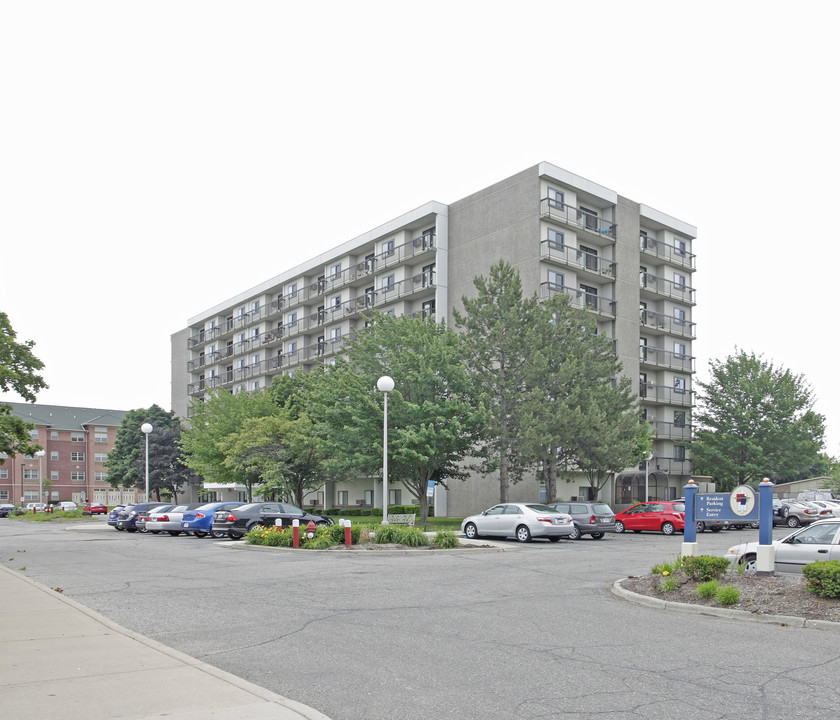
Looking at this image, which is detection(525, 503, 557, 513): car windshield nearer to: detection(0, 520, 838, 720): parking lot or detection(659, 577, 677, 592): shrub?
detection(0, 520, 838, 720): parking lot

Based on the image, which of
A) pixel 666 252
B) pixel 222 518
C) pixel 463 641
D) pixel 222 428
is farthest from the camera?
pixel 666 252

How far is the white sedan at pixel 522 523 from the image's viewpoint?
89.3 feet

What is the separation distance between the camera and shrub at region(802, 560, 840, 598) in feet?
36.4

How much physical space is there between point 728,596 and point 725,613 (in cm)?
34

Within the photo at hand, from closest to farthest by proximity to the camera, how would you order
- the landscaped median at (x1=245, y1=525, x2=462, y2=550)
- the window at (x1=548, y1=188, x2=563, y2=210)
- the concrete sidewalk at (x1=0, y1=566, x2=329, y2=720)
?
the concrete sidewalk at (x1=0, y1=566, x2=329, y2=720) → the landscaped median at (x1=245, y1=525, x2=462, y2=550) → the window at (x1=548, y1=188, x2=563, y2=210)

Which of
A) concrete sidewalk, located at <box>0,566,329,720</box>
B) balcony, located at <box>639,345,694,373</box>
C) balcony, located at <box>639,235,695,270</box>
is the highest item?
balcony, located at <box>639,235,695,270</box>

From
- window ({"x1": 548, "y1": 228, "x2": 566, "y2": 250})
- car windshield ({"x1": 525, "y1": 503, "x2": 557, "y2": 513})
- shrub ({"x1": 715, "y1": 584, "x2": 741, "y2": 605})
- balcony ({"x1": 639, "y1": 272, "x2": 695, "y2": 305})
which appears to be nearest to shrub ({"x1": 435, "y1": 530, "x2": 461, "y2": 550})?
car windshield ({"x1": 525, "y1": 503, "x2": 557, "y2": 513})

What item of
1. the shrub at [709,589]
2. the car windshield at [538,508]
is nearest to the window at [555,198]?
the car windshield at [538,508]

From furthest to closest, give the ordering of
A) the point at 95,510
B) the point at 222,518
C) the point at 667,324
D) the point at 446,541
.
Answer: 1. the point at 95,510
2. the point at 667,324
3. the point at 222,518
4. the point at 446,541

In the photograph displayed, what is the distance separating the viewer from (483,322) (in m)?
40.7

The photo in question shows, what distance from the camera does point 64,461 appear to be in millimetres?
116938

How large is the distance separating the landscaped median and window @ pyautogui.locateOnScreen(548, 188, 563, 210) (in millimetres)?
27818

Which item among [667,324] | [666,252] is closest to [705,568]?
[667,324]

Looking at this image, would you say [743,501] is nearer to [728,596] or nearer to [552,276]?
[728,596]
